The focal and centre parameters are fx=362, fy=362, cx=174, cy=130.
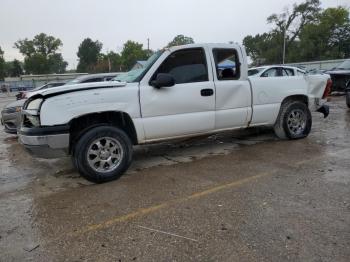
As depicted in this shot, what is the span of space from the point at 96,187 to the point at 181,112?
171 centimetres

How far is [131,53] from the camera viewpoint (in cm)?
8525

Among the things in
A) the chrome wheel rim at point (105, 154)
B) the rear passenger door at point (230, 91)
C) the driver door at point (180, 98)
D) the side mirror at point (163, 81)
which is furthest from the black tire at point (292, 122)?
the chrome wheel rim at point (105, 154)

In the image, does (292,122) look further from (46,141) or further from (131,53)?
(131,53)

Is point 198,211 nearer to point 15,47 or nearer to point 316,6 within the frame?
point 316,6

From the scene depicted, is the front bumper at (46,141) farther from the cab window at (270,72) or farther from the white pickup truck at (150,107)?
the cab window at (270,72)

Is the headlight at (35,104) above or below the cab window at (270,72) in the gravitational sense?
below

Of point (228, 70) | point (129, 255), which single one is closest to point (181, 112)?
point (228, 70)

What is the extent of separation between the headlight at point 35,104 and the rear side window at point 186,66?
166 centimetres

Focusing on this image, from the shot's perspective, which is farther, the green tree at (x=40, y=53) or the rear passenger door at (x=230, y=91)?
the green tree at (x=40, y=53)

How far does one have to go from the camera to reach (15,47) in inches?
4365

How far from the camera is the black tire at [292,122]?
702 centimetres

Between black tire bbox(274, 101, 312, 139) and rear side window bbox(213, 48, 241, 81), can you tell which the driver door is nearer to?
rear side window bbox(213, 48, 241, 81)

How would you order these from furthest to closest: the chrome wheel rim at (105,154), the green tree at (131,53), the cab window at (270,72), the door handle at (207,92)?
the green tree at (131,53) → the cab window at (270,72) → the door handle at (207,92) → the chrome wheel rim at (105,154)

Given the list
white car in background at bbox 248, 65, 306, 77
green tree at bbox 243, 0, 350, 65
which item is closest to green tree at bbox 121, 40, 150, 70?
green tree at bbox 243, 0, 350, 65
